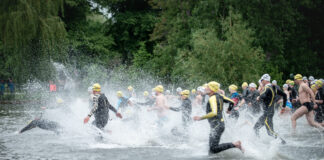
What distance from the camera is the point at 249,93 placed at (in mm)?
16844

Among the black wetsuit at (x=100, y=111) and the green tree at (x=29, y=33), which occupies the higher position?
the green tree at (x=29, y=33)

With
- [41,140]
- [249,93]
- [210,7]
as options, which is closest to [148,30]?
[210,7]

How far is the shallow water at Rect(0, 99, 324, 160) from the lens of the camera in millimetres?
10898

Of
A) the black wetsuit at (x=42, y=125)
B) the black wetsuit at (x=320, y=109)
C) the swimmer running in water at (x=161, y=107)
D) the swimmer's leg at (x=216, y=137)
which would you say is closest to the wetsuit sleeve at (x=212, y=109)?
the swimmer's leg at (x=216, y=137)

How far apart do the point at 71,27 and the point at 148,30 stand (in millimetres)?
→ 7213

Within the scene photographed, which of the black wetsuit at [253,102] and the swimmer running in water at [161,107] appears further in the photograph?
the black wetsuit at [253,102]

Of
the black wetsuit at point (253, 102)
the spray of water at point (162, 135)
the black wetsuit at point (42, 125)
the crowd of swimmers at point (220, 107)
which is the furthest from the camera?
the black wetsuit at point (253, 102)

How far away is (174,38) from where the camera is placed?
3922 cm

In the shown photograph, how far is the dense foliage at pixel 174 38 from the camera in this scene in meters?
28.2

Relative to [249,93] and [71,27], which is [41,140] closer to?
[249,93]

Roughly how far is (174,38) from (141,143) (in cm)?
2657

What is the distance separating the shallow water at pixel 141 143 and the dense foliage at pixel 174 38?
11486 millimetres

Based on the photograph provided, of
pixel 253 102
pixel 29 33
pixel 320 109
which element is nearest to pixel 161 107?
pixel 253 102

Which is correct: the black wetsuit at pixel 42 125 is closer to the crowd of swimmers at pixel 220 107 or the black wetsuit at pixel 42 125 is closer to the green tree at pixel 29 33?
the crowd of swimmers at pixel 220 107
